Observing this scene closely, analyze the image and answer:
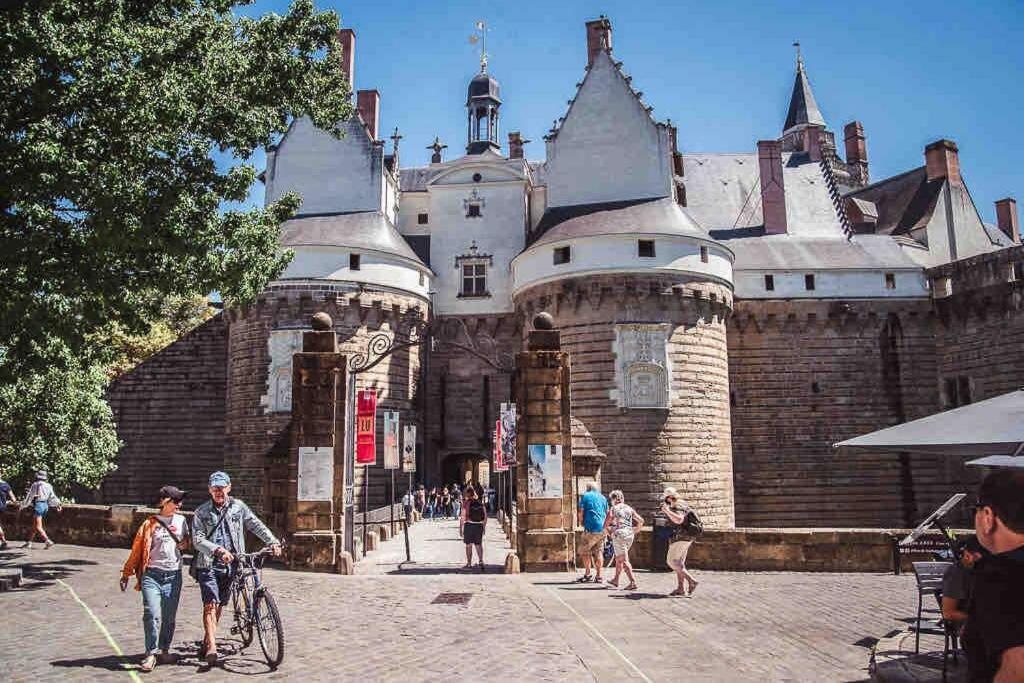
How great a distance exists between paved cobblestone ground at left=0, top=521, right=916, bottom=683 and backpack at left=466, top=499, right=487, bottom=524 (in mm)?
891

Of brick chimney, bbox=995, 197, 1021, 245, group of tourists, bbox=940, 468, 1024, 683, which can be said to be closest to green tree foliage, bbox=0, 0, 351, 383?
group of tourists, bbox=940, 468, 1024, 683

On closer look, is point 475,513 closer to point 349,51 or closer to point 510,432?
point 510,432

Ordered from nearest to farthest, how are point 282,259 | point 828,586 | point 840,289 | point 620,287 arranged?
point 828,586, point 282,259, point 620,287, point 840,289

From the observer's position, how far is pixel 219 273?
1223cm

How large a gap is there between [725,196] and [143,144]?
26923mm

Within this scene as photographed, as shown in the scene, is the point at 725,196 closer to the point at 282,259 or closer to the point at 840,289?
the point at 840,289

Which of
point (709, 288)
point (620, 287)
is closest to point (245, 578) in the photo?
point (620, 287)

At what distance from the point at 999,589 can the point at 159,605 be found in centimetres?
657

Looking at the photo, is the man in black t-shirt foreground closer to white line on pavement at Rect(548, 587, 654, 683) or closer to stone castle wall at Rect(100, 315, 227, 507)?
white line on pavement at Rect(548, 587, 654, 683)

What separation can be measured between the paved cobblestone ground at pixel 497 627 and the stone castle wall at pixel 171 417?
1736 centimetres

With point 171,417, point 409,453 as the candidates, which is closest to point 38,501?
point 409,453

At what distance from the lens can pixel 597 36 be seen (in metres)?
29.9

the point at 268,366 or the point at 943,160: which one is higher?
the point at 943,160

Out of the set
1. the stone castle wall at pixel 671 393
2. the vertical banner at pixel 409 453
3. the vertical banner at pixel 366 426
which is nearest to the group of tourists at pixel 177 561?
the vertical banner at pixel 366 426
